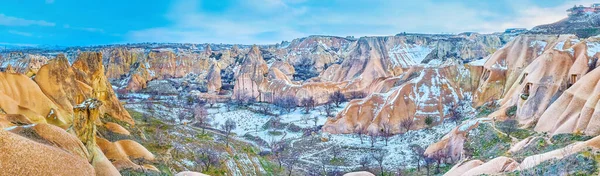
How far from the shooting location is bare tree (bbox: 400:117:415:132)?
162 feet

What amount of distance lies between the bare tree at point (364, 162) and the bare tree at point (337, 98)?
3217cm

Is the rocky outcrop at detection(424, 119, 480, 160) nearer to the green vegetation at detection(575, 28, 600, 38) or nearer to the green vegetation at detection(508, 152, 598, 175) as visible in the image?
the green vegetation at detection(508, 152, 598, 175)

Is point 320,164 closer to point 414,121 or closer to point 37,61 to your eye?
point 414,121

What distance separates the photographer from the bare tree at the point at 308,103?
70.7 metres

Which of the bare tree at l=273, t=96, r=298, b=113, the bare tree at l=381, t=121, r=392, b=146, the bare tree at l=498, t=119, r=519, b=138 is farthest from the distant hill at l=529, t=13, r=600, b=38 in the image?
the bare tree at l=498, t=119, r=519, b=138

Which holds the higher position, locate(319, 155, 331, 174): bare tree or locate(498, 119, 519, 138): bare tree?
locate(498, 119, 519, 138): bare tree

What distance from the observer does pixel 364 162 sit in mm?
39125

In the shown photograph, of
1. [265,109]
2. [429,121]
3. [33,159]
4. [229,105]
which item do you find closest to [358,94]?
[265,109]

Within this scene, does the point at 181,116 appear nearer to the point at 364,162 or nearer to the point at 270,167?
the point at 270,167

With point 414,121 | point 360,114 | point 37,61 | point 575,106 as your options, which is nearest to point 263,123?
point 360,114

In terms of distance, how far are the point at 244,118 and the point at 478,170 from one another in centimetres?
5309

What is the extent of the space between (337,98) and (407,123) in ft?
85.5

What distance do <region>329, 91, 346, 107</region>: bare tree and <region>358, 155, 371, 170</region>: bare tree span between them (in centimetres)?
3217

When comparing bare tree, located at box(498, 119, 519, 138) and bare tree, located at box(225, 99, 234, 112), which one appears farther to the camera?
bare tree, located at box(225, 99, 234, 112)
